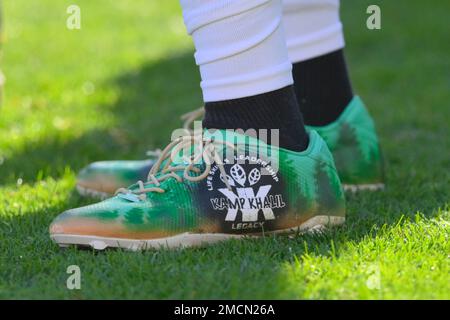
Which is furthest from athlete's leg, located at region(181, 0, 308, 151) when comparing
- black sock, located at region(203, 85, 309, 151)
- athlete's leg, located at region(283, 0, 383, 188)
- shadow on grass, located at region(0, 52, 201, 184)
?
shadow on grass, located at region(0, 52, 201, 184)

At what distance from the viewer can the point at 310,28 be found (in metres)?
2.01

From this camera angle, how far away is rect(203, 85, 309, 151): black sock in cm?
162

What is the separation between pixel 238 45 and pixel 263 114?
16 cm

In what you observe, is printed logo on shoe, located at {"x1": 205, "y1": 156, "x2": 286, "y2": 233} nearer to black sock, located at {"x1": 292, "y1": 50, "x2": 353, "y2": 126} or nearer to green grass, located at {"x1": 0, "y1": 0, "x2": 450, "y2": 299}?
green grass, located at {"x1": 0, "y1": 0, "x2": 450, "y2": 299}

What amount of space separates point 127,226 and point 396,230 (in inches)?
22.4

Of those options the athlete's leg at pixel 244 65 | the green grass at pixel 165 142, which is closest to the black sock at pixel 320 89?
the green grass at pixel 165 142

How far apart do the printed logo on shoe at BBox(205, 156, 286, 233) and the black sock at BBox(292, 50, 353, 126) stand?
1.57ft

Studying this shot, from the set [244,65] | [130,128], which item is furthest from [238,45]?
[130,128]

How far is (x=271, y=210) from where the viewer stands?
160cm

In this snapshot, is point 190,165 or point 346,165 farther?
point 346,165

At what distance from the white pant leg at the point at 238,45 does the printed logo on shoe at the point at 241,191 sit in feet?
0.50

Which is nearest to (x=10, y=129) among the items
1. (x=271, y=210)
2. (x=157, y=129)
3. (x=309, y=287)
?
(x=157, y=129)

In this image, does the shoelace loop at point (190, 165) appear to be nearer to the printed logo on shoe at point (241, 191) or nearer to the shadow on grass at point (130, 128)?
the printed logo on shoe at point (241, 191)

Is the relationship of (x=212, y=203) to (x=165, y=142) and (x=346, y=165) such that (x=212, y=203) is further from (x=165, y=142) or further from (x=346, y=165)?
(x=165, y=142)
